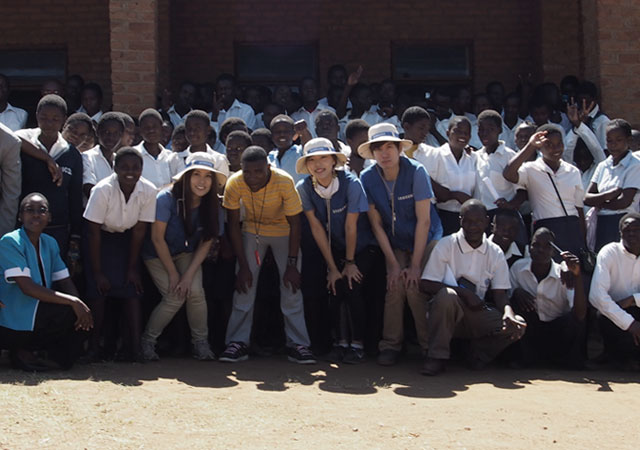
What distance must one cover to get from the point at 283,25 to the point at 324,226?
18.4 ft

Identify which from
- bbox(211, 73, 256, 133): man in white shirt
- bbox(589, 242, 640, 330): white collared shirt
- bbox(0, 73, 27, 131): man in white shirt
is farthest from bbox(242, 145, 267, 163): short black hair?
bbox(0, 73, 27, 131): man in white shirt

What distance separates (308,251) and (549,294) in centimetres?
195

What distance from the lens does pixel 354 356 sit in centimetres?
646

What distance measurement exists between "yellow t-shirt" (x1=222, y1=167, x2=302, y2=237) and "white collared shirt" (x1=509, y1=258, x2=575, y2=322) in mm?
1912

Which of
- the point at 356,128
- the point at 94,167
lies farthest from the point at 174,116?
the point at 356,128

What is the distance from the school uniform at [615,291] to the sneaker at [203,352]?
2998 millimetres

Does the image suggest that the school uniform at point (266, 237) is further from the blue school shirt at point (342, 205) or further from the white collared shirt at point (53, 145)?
the white collared shirt at point (53, 145)

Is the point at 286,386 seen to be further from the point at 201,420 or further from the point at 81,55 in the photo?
the point at 81,55

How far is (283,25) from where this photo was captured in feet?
37.6

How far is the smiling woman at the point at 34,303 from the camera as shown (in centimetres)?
576

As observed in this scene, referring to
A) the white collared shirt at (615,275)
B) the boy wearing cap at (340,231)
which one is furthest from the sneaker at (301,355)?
the white collared shirt at (615,275)

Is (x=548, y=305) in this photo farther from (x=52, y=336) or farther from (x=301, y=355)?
(x=52, y=336)

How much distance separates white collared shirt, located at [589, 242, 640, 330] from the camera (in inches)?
255

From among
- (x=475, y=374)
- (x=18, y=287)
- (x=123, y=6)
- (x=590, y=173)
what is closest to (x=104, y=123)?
(x=18, y=287)
